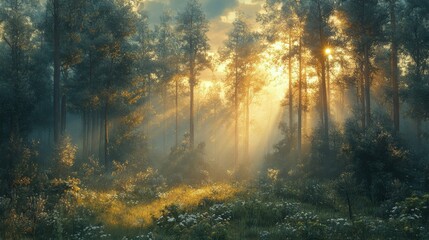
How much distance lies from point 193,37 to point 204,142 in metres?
10.2

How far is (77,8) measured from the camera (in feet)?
79.5

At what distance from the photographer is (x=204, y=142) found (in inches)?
1344

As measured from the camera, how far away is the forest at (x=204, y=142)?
12445 millimetres

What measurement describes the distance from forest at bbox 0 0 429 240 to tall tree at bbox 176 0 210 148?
11 cm

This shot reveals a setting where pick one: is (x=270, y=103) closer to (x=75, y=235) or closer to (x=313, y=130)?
(x=313, y=130)

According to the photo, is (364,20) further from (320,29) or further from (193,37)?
(193,37)

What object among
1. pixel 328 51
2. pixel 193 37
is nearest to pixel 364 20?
pixel 328 51

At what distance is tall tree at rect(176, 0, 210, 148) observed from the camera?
36844 millimetres

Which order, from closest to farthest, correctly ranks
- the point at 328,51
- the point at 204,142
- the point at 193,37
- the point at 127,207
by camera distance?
the point at 127,207 < the point at 328,51 < the point at 204,142 < the point at 193,37

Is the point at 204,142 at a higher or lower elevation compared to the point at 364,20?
lower

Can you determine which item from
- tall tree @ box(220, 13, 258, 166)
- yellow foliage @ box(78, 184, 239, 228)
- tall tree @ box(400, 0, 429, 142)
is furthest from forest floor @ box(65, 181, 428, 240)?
tall tree @ box(220, 13, 258, 166)

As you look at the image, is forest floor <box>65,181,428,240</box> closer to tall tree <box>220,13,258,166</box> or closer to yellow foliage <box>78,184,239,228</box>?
yellow foliage <box>78,184,239,228</box>

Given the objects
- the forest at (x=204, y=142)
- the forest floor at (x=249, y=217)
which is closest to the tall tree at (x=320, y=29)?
the forest at (x=204, y=142)

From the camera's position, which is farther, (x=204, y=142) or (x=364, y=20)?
(x=204, y=142)
